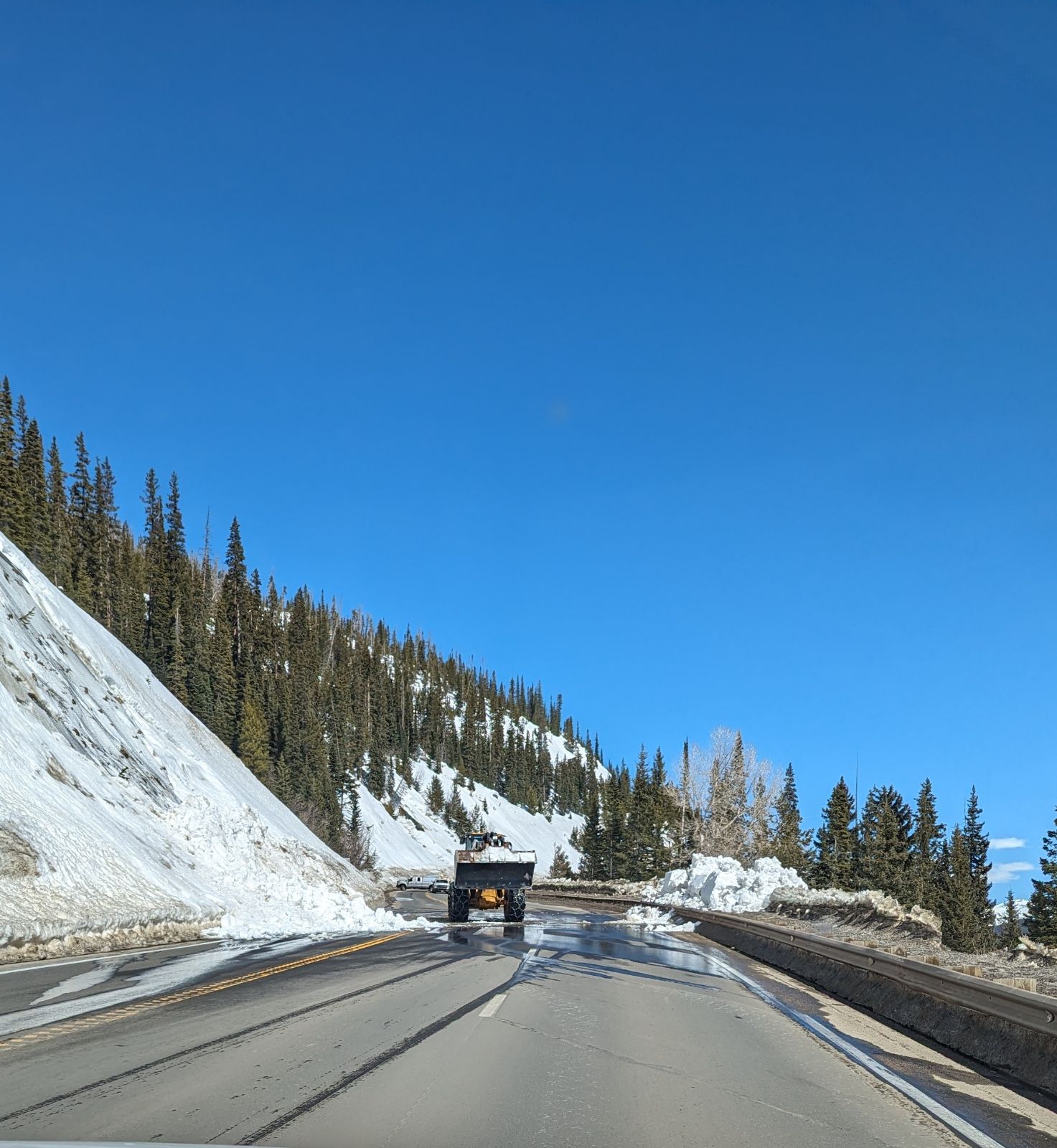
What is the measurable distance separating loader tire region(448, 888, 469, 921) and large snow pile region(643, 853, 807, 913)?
9.38 m

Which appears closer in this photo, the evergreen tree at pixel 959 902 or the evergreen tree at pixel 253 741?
the evergreen tree at pixel 959 902

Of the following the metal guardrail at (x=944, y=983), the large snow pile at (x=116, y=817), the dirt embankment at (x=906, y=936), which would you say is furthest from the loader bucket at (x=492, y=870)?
the metal guardrail at (x=944, y=983)

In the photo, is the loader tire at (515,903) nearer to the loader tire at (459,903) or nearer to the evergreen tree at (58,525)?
the loader tire at (459,903)

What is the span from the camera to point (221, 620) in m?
97.9

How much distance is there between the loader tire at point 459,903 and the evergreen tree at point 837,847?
155 feet

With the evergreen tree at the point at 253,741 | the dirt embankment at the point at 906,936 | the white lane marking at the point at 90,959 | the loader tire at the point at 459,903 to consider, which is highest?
the evergreen tree at the point at 253,741

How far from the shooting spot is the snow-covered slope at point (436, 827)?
4311 inches

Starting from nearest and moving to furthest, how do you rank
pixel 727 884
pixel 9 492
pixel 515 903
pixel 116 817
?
pixel 116 817 → pixel 515 903 → pixel 727 884 → pixel 9 492

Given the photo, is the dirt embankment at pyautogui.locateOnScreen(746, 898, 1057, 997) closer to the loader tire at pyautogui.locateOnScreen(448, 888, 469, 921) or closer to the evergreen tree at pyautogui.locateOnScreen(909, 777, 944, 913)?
the loader tire at pyautogui.locateOnScreen(448, 888, 469, 921)

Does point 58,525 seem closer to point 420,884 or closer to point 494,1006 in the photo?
point 420,884

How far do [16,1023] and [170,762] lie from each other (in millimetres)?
27630

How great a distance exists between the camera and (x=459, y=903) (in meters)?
32.7

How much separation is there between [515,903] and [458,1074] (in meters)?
25.8

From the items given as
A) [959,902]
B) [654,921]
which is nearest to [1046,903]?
[959,902]
